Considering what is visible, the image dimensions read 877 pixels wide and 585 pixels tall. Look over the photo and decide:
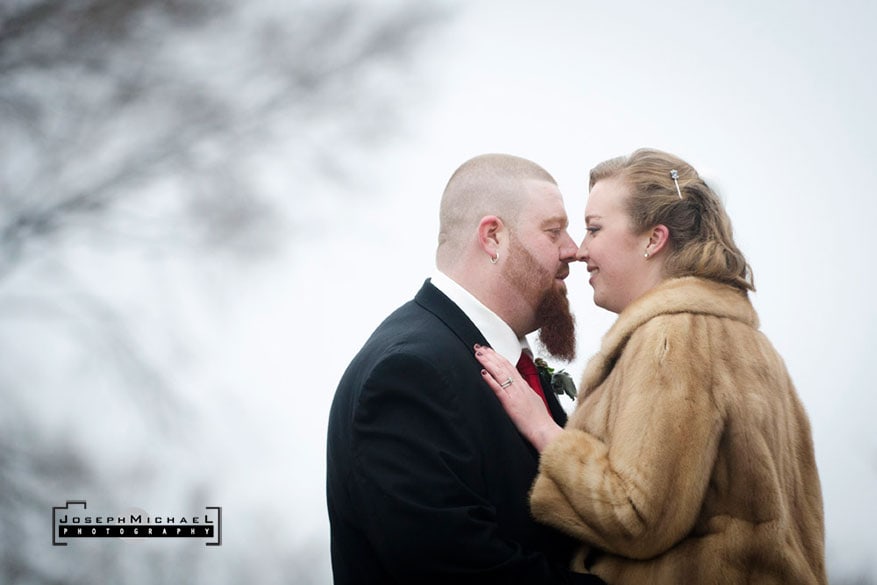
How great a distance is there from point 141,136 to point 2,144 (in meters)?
0.47

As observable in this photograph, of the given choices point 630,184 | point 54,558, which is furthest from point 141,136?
point 630,184

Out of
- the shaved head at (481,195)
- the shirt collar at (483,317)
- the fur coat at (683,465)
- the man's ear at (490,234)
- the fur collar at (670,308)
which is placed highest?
the shaved head at (481,195)

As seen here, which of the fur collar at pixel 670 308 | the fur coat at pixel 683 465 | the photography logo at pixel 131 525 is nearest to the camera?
the fur coat at pixel 683 465

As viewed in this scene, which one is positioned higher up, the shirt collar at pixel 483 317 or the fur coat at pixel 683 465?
the shirt collar at pixel 483 317

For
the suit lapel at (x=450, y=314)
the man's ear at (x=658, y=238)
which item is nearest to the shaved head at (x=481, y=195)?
the suit lapel at (x=450, y=314)

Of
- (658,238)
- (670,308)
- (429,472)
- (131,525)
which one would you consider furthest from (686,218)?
(131,525)

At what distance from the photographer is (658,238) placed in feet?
7.34

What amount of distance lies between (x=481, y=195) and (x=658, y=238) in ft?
1.46

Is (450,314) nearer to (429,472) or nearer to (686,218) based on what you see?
(429,472)

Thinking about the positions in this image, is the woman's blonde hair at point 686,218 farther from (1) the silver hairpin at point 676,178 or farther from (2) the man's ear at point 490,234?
(2) the man's ear at point 490,234

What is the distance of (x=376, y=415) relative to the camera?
6.70 feet

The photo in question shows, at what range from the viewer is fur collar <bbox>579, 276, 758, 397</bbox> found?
2066 millimetres

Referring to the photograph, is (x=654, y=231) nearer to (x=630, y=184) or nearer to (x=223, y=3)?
(x=630, y=184)

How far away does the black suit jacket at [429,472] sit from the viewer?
1941 mm
